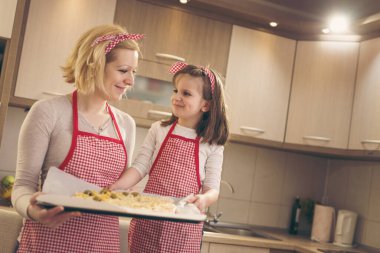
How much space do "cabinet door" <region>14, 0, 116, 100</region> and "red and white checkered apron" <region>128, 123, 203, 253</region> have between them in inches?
36.8

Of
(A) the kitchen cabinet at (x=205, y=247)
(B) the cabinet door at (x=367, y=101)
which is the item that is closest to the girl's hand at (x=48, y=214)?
(A) the kitchen cabinet at (x=205, y=247)

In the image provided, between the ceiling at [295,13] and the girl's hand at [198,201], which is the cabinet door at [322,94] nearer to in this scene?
the ceiling at [295,13]

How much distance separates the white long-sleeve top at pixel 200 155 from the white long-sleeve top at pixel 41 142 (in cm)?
38

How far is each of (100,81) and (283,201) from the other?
216 centimetres

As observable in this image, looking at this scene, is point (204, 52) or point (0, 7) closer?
point (0, 7)

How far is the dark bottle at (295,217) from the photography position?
315 centimetres

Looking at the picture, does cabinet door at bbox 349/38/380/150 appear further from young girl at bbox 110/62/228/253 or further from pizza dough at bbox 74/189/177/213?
pizza dough at bbox 74/189/177/213

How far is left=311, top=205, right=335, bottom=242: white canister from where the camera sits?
300 centimetres

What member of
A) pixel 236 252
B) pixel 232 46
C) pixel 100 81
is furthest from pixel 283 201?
A: pixel 100 81

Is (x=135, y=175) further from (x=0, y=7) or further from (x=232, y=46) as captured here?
(x=232, y=46)

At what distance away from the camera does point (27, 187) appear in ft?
4.44

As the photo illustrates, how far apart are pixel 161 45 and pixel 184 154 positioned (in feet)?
3.47

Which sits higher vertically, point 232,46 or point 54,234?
point 232,46

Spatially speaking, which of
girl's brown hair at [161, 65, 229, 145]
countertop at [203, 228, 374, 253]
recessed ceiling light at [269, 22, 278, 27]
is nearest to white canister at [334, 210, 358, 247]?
countertop at [203, 228, 374, 253]
